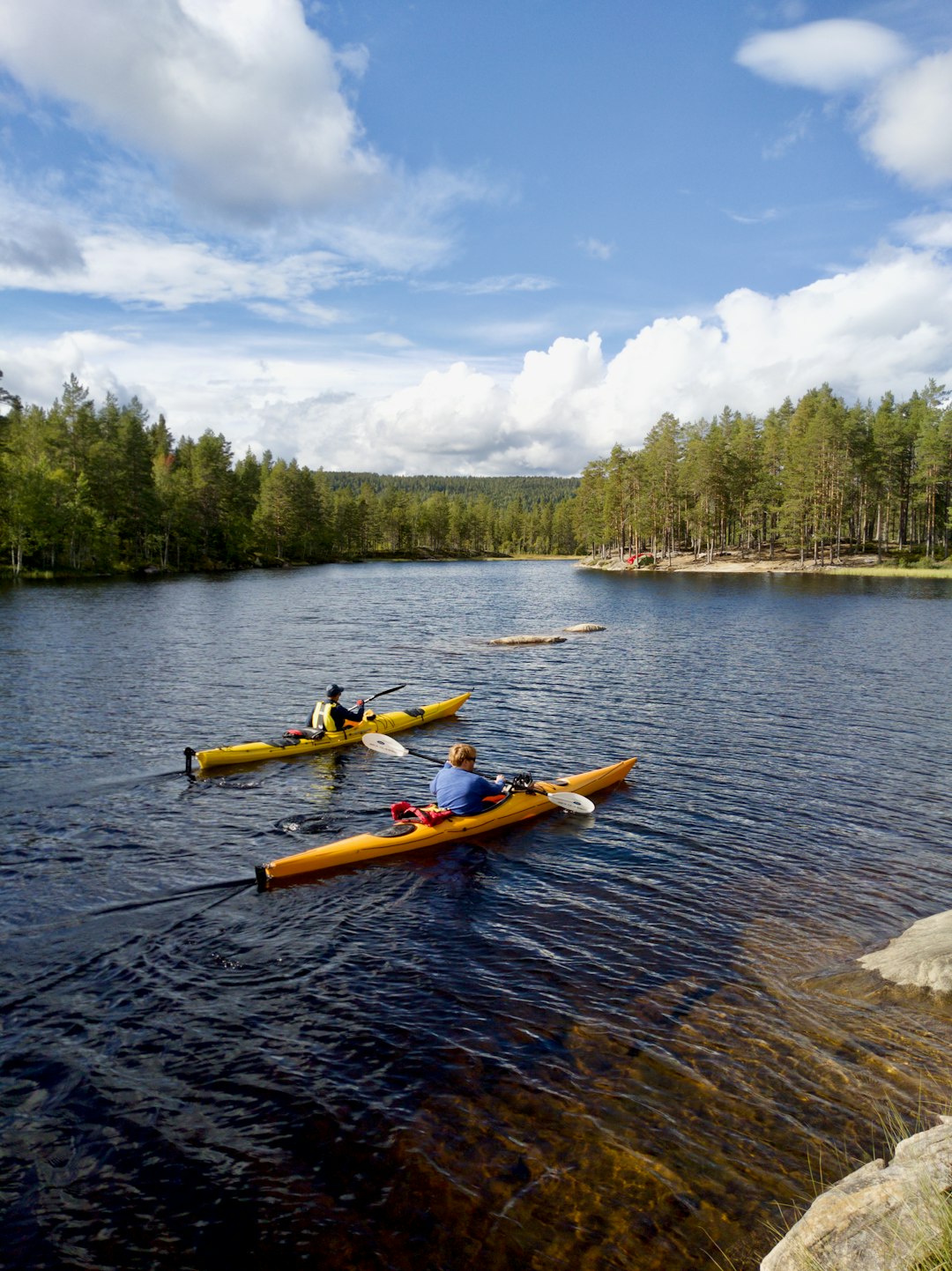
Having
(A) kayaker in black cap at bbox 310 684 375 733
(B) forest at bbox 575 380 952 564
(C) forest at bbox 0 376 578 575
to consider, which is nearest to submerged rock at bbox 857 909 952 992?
(A) kayaker in black cap at bbox 310 684 375 733

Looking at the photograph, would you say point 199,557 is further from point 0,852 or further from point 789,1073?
point 789,1073

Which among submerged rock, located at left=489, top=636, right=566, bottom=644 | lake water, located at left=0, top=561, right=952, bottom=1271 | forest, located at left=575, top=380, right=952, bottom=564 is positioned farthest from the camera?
forest, located at left=575, top=380, right=952, bottom=564

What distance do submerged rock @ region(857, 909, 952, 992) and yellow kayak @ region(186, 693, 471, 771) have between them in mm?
12159

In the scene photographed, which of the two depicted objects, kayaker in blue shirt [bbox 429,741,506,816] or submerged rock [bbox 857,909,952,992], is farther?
kayaker in blue shirt [bbox 429,741,506,816]

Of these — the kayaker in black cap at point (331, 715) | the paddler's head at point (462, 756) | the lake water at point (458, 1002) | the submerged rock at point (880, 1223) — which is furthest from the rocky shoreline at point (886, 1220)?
the kayaker in black cap at point (331, 715)

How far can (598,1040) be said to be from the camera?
725 cm

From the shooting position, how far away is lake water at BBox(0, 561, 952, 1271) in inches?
213

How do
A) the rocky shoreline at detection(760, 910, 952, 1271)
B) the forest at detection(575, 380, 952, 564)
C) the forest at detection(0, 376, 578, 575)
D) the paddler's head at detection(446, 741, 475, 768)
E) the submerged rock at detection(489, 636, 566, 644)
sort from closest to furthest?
the rocky shoreline at detection(760, 910, 952, 1271), the paddler's head at detection(446, 741, 475, 768), the submerged rock at detection(489, 636, 566, 644), the forest at detection(0, 376, 578, 575), the forest at detection(575, 380, 952, 564)

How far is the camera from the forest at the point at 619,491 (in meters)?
69.7

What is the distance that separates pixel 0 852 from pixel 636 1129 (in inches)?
395

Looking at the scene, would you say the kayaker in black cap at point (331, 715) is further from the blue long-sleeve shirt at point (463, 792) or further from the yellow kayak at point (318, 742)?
the blue long-sleeve shirt at point (463, 792)

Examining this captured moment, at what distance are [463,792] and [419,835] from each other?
3.34ft

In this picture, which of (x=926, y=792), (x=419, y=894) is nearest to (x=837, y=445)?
(x=926, y=792)

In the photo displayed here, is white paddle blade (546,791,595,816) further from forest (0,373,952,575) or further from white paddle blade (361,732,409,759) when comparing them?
forest (0,373,952,575)
